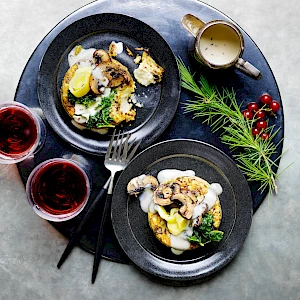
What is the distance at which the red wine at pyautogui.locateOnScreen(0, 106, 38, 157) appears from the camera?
2049mm

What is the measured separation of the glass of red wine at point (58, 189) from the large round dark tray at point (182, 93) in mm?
80

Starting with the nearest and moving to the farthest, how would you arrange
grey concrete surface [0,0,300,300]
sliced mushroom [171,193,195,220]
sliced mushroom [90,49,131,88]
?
sliced mushroom [171,193,195,220] → sliced mushroom [90,49,131,88] → grey concrete surface [0,0,300,300]

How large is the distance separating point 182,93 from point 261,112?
0.34 m

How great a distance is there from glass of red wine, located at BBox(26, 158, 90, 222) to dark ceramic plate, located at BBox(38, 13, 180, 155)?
4.2 inches

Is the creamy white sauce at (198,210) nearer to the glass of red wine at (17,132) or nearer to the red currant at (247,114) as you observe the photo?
the red currant at (247,114)

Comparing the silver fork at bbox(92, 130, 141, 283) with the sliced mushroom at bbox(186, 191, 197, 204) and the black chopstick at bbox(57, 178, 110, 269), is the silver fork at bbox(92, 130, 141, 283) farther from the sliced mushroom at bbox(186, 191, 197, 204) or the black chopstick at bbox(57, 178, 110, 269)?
the sliced mushroom at bbox(186, 191, 197, 204)

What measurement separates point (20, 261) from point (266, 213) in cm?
109

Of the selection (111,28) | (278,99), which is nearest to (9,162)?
(111,28)

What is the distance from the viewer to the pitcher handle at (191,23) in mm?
2049

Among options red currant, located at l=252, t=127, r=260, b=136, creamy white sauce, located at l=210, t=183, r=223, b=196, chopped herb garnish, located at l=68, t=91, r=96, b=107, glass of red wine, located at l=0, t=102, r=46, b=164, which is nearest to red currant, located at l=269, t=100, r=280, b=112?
red currant, located at l=252, t=127, r=260, b=136

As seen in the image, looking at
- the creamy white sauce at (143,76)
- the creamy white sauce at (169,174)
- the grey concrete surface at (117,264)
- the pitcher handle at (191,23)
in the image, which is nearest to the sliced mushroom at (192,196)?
the creamy white sauce at (169,174)

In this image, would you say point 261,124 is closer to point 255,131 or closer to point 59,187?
point 255,131

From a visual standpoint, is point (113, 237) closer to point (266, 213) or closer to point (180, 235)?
point (180, 235)

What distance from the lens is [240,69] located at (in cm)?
203
